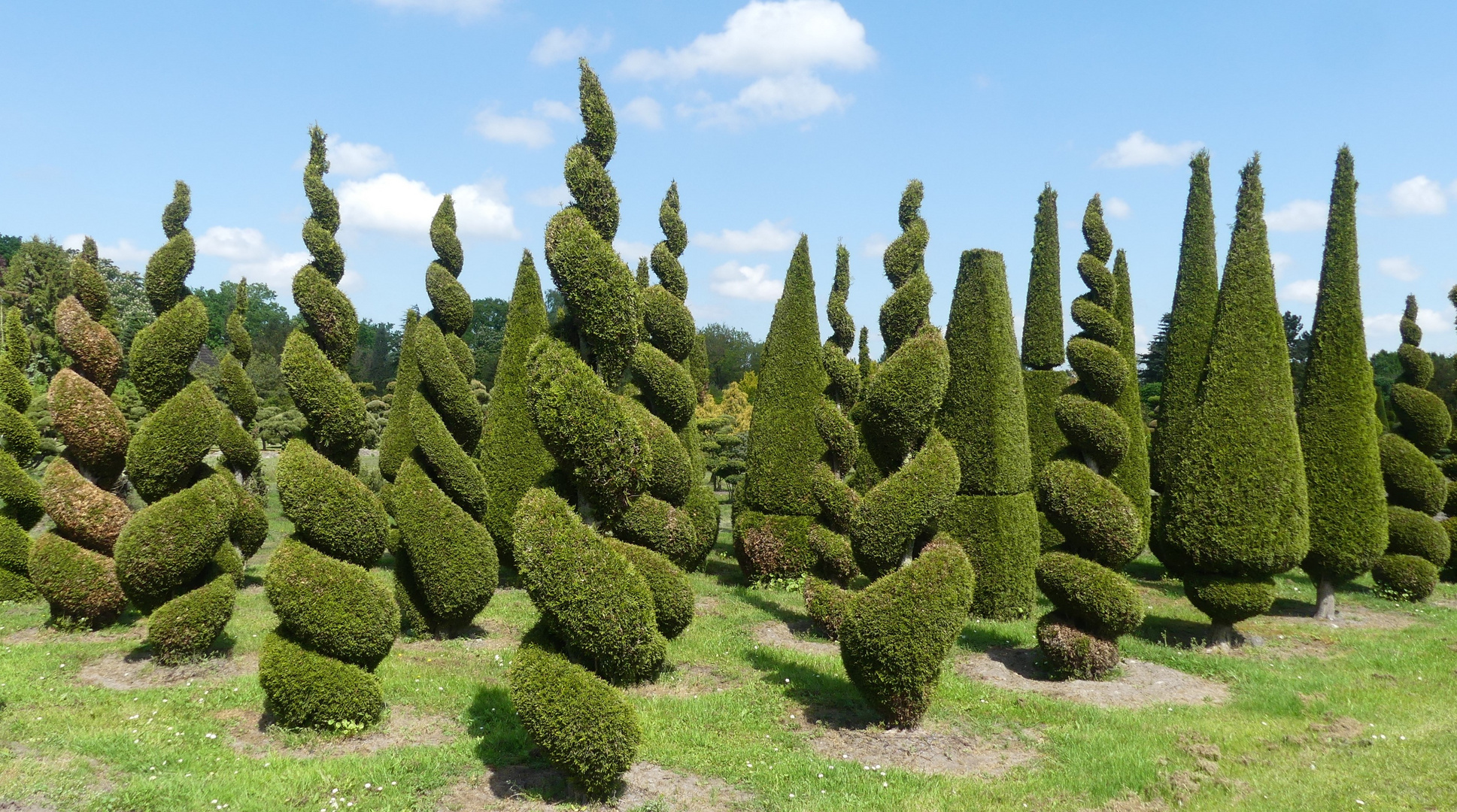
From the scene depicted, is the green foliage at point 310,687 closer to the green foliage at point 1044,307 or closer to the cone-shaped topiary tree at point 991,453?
the cone-shaped topiary tree at point 991,453

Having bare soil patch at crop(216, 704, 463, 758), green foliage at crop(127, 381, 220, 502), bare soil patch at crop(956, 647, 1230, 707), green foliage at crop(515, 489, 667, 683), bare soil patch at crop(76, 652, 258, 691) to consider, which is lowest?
bare soil patch at crop(76, 652, 258, 691)

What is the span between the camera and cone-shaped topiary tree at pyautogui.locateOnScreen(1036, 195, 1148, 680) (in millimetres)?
9336

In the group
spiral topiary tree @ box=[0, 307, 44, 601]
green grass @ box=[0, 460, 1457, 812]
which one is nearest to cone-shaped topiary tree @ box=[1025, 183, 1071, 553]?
green grass @ box=[0, 460, 1457, 812]

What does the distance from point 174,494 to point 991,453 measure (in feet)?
35.8

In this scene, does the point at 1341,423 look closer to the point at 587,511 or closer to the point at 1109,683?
the point at 1109,683

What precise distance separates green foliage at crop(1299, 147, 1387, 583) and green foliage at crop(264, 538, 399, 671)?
13.2 metres

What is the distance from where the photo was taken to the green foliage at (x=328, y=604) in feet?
23.4

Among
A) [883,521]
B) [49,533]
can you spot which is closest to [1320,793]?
[883,521]

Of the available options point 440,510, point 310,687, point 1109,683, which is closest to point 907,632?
point 1109,683

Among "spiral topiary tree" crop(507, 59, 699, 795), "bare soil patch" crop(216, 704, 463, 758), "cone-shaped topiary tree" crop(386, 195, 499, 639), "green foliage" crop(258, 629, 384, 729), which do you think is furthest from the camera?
"cone-shaped topiary tree" crop(386, 195, 499, 639)

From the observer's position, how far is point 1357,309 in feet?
44.1

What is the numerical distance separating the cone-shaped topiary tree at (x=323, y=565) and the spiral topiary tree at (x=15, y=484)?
20.6ft

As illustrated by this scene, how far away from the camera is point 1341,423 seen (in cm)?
1313

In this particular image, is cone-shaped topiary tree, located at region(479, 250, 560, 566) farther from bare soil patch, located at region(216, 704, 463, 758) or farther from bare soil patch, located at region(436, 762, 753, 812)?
bare soil patch, located at region(436, 762, 753, 812)
